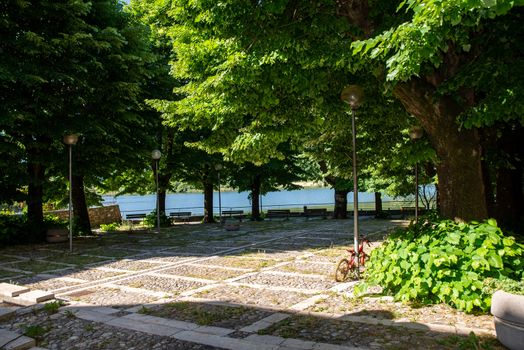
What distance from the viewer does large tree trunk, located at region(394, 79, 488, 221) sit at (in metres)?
7.23

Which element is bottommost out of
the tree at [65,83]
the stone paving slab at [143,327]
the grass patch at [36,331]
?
the grass patch at [36,331]

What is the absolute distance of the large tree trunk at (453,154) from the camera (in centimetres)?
723

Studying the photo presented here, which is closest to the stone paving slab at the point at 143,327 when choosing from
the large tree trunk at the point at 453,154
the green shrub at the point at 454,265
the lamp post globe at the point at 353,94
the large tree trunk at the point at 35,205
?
the green shrub at the point at 454,265

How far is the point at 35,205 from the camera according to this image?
55.5ft

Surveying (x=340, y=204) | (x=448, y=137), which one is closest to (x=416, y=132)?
(x=448, y=137)

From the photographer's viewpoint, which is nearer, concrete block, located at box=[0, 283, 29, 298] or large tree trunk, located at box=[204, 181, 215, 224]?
concrete block, located at box=[0, 283, 29, 298]

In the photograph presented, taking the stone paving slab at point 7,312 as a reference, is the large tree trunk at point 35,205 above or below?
above

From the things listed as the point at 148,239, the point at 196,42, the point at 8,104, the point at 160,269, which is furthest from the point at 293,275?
the point at 8,104

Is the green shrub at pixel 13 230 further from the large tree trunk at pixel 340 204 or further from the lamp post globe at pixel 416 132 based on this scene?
the large tree trunk at pixel 340 204

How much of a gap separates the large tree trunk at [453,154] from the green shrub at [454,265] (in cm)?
53

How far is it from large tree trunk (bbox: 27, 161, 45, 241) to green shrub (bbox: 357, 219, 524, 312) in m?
14.1

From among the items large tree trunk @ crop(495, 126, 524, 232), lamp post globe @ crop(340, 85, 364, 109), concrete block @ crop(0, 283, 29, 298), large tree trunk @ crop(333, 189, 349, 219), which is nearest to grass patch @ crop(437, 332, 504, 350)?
lamp post globe @ crop(340, 85, 364, 109)

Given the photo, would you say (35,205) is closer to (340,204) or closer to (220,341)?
(220,341)

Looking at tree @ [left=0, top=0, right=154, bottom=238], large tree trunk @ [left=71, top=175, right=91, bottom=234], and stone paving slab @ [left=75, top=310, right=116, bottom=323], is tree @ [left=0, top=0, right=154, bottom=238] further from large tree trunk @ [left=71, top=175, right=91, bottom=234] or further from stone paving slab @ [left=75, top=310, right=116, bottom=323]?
stone paving slab @ [left=75, top=310, right=116, bottom=323]
